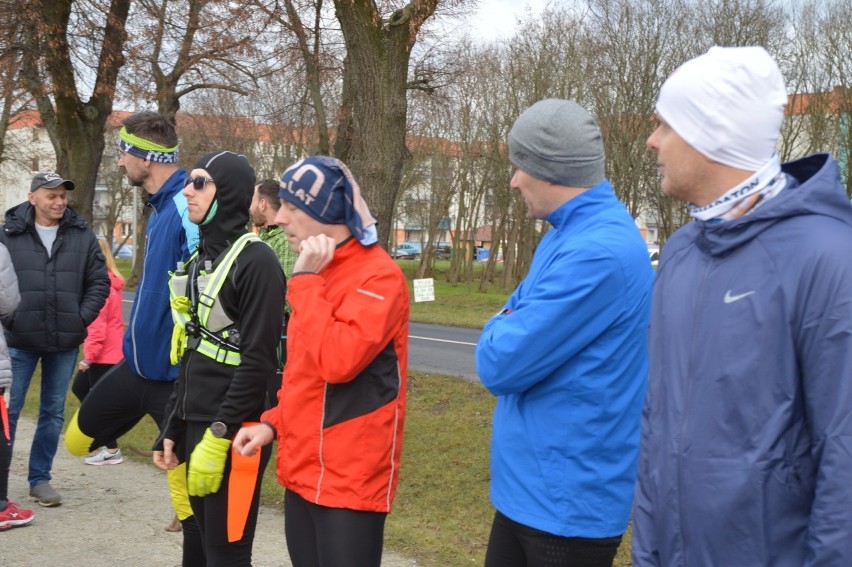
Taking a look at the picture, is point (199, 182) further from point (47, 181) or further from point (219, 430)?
point (47, 181)

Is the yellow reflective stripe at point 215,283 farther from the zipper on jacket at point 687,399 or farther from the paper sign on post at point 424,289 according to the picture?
the paper sign on post at point 424,289

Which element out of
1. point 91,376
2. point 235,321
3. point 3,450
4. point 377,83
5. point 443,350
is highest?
point 377,83

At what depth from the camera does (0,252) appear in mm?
5480

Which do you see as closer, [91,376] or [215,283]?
[215,283]

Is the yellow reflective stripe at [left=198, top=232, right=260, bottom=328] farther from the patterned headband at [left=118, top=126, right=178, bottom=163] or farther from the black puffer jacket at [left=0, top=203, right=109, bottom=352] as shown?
the black puffer jacket at [left=0, top=203, right=109, bottom=352]

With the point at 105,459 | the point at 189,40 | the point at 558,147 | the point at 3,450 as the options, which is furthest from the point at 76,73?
the point at 558,147

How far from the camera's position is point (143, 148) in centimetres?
452

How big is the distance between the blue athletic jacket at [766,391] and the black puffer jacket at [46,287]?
5210 millimetres

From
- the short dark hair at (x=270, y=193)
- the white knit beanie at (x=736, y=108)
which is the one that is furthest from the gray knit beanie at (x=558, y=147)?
the short dark hair at (x=270, y=193)

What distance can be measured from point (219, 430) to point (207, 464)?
0.43 feet

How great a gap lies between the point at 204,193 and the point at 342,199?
2.85ft

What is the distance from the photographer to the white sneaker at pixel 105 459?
741cm

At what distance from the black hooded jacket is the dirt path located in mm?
1813

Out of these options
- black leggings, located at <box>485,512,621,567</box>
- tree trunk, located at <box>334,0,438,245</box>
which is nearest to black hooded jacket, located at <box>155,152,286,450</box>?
black leggings, located at <box>485,512,621,567</box>
